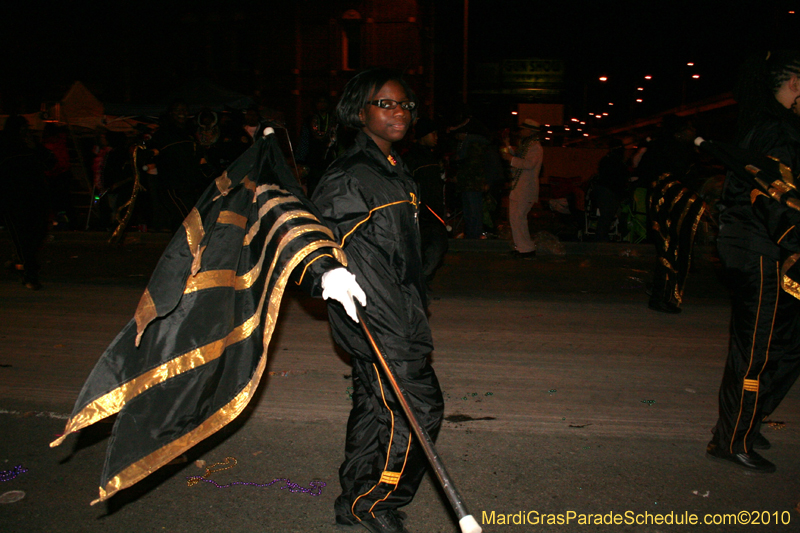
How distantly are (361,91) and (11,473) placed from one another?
2.76m

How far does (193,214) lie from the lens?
8.09 feet

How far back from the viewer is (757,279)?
10.3ft

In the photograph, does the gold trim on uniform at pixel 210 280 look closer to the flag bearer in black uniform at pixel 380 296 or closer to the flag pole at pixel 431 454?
the flag bearer in black uniform at pixel 380 296

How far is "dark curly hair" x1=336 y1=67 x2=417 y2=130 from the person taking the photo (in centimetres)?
268

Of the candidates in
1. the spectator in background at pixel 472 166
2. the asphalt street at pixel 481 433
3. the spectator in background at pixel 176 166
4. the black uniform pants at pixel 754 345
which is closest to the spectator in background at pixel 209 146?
the spectator in background at pixel 176 166

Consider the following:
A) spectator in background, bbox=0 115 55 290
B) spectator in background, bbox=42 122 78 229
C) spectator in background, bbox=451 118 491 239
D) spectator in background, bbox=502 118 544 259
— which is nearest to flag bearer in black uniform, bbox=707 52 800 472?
spectator in background, bbox=502 118 544 259

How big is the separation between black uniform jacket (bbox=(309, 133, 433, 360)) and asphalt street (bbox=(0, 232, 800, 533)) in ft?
3.14

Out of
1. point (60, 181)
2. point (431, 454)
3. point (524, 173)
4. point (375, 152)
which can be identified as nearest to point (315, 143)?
point (524, 173)

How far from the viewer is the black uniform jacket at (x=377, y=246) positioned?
2.47m

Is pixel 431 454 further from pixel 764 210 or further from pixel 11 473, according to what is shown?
pixel 11 473

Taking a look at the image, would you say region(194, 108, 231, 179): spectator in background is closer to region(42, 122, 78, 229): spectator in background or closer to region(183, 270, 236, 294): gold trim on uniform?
region(42, 122, 78, 229): spectator in background

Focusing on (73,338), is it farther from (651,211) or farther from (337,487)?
(651,211)

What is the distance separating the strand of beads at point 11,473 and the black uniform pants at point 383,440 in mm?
1824

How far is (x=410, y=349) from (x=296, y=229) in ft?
2.24
